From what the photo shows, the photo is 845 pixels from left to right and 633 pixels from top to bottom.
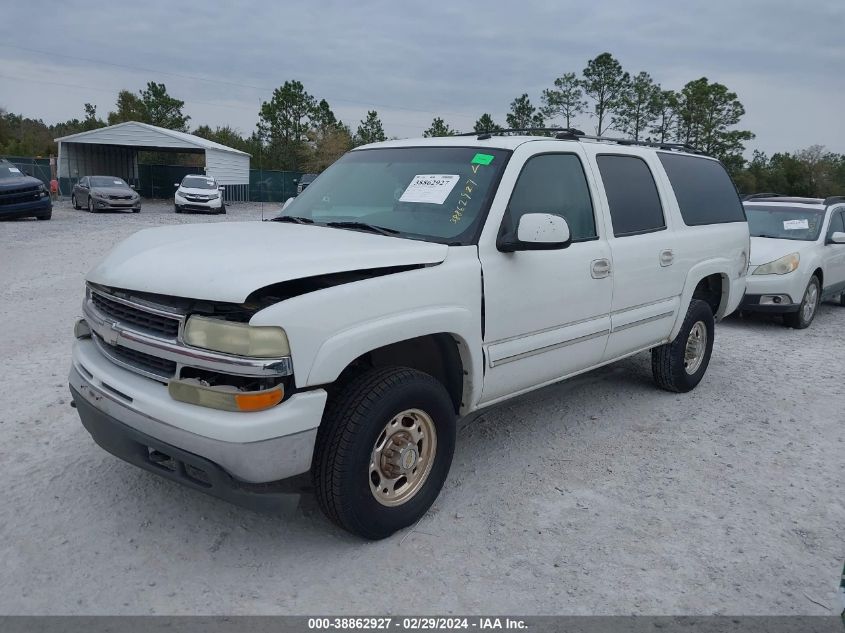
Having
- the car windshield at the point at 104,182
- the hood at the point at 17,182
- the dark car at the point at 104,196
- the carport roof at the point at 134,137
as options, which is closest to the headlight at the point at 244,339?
the hood at the point at 17,182

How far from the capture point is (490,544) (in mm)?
3375

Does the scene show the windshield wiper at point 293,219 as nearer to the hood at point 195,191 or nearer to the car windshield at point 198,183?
the hood at point 195,191

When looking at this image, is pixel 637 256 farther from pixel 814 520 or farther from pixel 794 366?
pixel 794 366

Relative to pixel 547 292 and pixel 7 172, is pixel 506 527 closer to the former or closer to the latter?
pixel 547 292

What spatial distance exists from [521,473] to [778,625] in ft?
5.29

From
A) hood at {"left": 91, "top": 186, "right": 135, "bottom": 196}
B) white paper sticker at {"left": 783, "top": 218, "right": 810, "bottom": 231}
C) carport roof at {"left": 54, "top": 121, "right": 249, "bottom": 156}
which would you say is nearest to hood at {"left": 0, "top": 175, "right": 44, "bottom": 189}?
hood at {"left": 91, "top": 186, "right": 135, "bottom": 196}

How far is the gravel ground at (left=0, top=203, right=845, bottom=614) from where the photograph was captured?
9.70 ft

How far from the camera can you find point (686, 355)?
19.0 ft

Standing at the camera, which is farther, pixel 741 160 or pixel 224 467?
pixel 741 160

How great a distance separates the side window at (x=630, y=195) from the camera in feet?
15.3

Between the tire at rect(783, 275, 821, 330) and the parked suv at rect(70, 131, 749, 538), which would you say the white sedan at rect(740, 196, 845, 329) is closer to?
the tire at rect(783, 275, 821, 330)

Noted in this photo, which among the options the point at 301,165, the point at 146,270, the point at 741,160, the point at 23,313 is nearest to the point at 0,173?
the point at 23,313

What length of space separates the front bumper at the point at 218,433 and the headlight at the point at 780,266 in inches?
300

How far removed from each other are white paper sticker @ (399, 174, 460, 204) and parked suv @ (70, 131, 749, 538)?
2cm
